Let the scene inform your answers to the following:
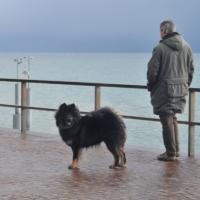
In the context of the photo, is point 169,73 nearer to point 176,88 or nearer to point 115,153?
point 176,88

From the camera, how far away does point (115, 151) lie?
844cm

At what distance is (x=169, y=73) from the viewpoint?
880cm

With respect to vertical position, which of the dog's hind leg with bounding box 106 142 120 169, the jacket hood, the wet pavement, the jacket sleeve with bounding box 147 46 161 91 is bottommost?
the wet pavement

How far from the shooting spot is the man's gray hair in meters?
8.84

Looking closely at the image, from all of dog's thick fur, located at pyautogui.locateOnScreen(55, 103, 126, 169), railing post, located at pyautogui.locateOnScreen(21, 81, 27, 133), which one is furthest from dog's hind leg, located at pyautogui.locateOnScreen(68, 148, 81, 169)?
railing post, located at pyautogui.locateOnScreen(21, 81, 27, 133)

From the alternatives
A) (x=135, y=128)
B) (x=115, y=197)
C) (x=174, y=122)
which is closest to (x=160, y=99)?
(x=174, y=122)

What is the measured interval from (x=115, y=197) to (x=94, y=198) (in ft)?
0.81

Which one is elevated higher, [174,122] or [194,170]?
[174,122]

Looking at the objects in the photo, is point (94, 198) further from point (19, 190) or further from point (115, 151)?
point (115, 151)

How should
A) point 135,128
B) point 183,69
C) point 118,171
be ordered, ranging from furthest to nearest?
point 135,128, point 183,69, point 118,171

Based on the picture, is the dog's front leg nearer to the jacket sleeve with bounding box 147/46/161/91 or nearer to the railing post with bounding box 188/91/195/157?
the jacket sleeve with bounding box 147/46/161/91

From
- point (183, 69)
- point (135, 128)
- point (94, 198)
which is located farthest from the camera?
point (135, 128)

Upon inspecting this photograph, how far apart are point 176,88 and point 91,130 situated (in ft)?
5.04

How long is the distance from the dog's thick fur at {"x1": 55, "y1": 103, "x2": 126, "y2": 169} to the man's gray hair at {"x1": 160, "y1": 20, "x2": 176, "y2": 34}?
155cm
